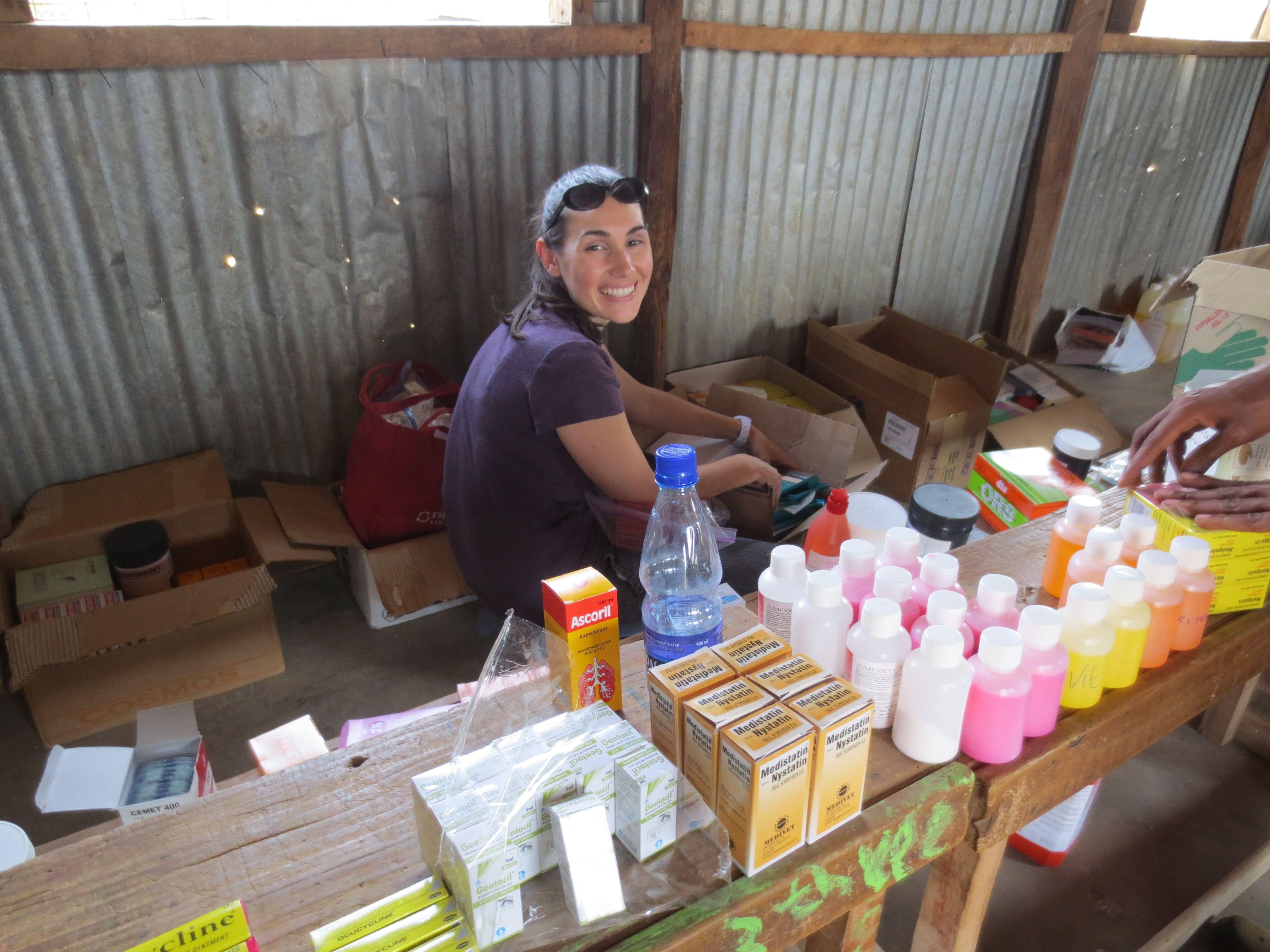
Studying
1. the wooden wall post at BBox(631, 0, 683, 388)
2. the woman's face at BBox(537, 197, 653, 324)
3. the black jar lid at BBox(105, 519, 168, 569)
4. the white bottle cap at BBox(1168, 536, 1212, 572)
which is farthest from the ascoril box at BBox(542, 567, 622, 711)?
the wooden wall post at BBox(631, 0, 683, 388)

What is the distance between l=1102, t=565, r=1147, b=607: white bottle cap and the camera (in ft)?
3.91

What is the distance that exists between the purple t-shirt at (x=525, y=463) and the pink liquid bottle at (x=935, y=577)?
0.92 metres

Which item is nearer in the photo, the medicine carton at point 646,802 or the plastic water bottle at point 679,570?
the medicine carton at point 646,802

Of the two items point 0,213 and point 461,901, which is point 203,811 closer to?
point 461,901

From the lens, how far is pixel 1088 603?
117 cm

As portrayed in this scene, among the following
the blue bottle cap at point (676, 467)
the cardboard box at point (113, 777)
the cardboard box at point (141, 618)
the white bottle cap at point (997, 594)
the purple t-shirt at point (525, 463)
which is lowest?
the cardboard box at point (141, 618)

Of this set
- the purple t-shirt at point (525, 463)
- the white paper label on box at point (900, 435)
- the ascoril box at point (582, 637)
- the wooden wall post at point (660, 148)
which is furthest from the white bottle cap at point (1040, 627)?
the white paper label on box at point (900, 435)

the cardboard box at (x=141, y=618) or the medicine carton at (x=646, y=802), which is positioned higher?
the medicine carton at (x=646, y=802)

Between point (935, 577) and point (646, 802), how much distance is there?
→ 0.58 metres

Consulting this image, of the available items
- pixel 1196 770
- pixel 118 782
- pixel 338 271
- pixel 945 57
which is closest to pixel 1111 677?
pixel 1196 770

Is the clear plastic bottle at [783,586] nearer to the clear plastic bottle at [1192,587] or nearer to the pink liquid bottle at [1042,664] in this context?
the pink liquid bottle at [1042,664]

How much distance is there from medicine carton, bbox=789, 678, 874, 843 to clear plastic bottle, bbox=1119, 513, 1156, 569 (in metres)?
0.64

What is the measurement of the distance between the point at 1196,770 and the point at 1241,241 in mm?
5171

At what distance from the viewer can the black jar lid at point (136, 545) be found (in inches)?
99.0
